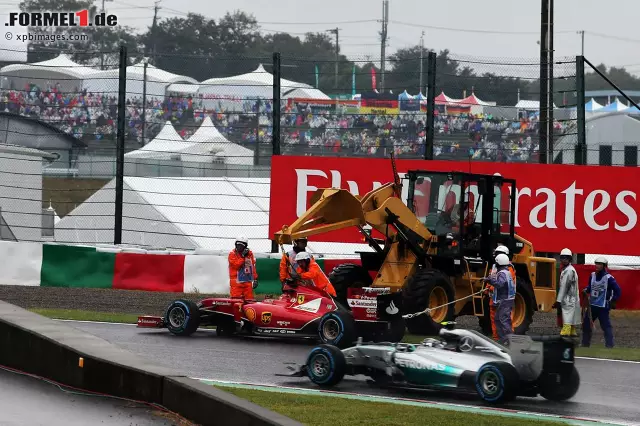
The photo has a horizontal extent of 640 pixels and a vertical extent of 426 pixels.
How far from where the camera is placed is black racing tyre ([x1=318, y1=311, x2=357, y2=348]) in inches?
555

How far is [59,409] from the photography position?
8773 millimetres

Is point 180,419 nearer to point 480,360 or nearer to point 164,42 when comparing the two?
point 480,360

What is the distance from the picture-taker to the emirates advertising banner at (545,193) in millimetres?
19578

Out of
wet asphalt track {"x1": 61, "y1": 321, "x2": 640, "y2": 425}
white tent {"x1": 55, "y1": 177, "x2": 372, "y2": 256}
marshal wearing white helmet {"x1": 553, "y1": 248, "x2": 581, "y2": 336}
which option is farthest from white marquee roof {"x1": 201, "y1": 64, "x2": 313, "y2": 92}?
marshal wearing white helmet {"x1": 553, "y1": 248, "x2": 581, "y2": 336}

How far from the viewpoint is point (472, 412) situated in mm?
10078

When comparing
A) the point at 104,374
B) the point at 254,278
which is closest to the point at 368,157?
the point at 254,278

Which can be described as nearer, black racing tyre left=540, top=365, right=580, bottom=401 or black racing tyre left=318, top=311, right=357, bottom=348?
black racing tyre left=540, top=365, right=580, bottom=401

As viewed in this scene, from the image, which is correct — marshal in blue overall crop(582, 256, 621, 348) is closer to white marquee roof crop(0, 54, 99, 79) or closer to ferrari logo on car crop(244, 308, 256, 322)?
ferrari logo on car crop(244, 308, 256, 322)

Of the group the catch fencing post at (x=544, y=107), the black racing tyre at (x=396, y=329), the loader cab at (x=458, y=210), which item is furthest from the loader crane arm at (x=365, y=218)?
the catch fencing post at (x=544, y=107)

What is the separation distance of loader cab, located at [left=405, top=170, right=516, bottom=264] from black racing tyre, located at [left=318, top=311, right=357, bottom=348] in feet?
9.75

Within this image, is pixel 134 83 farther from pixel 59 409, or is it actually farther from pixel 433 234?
pixel 59 409

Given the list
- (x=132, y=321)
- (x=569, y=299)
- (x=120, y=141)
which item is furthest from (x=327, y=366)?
(x=120, y=141)

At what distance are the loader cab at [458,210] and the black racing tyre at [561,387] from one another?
5.88 metres

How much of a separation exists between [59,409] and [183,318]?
6682mm
